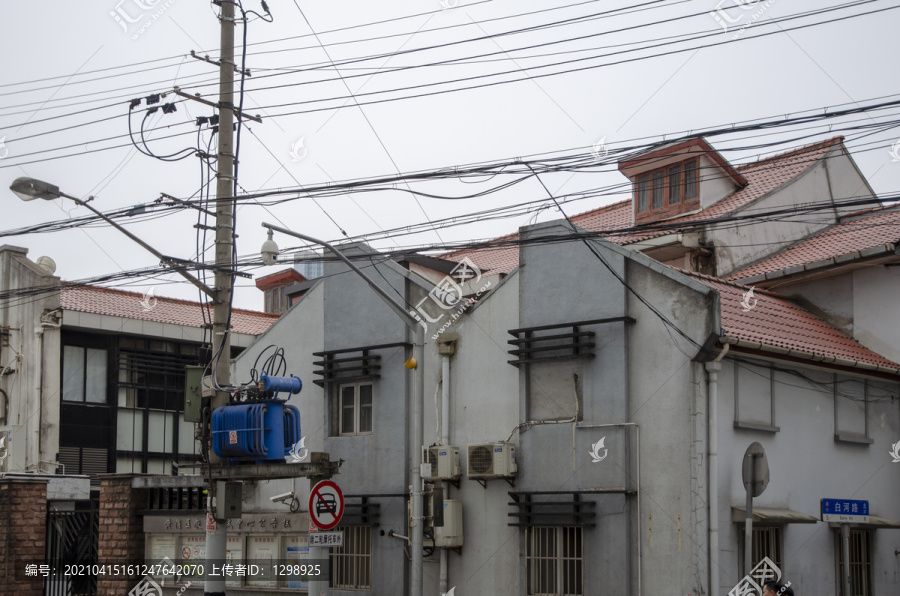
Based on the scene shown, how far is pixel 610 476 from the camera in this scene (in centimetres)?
1708

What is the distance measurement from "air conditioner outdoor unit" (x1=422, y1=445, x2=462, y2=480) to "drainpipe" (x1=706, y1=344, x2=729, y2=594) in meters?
4.95

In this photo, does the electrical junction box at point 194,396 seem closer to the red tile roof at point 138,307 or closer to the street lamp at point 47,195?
the street lamp at point 47,195

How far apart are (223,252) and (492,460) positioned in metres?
5.92

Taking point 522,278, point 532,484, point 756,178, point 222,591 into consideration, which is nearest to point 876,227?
point 756,178

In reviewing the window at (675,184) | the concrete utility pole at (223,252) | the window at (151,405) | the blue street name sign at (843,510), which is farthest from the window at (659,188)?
the window at (151,405)

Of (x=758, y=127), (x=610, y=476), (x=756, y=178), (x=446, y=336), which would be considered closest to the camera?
(x=758, y=127)

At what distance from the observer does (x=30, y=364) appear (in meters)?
31.0

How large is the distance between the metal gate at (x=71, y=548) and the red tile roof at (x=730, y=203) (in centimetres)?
1102

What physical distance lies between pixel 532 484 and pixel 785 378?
4.88 m

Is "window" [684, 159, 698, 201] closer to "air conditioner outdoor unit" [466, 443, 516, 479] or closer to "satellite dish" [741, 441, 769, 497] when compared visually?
"air conditioner outdoor unit" [466, 443, 516, 479]

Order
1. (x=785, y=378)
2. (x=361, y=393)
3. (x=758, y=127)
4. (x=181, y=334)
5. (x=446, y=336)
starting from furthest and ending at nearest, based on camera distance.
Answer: (x=181, y=334) < (x=361, y=393) < (x=446, y=336) < (x=785, y=378) < (x=758, y=127)

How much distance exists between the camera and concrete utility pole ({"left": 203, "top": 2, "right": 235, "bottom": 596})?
53.2 feet

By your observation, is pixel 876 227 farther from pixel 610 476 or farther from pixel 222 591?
pixel 222 591

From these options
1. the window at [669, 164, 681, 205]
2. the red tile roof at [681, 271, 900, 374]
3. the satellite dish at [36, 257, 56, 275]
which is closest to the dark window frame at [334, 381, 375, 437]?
the red tile roof at [681, 271, 900, 374]
